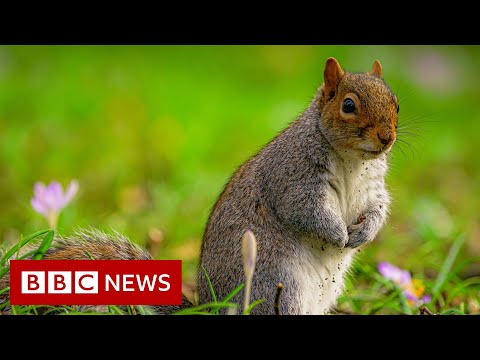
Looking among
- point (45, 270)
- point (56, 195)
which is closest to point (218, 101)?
point (56, 195)

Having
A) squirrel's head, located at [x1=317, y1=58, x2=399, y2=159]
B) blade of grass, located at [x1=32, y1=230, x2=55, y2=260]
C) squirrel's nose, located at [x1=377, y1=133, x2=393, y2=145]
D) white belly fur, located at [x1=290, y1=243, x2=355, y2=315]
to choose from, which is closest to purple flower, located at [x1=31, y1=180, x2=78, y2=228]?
blade of grass, located at [x1=32, y1=230, x2=55, y2=260]

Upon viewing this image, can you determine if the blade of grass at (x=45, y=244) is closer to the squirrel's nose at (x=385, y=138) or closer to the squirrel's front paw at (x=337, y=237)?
the squirrel's front paw at (x=337, y=237)

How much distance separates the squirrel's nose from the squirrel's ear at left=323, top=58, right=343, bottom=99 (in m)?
0.38

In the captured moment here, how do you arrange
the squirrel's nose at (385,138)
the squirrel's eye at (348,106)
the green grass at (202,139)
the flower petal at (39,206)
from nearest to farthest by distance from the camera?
1. the squirrel's nose at (385,138)
2. the squirrel's eye at (348,106)
3. the flower petal at (39,206)
4. the green grass at (202,139)

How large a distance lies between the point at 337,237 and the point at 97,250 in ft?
3.57

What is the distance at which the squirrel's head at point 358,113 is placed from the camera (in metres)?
3.30

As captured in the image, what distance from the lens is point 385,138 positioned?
3.26 meters

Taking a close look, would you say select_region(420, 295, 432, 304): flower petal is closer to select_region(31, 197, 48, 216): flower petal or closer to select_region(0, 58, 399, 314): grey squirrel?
select_region(0, 58, 399, 314): grey squirrel

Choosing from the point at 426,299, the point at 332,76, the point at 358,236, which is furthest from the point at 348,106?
the point at 426,299

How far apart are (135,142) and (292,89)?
97.6 inches

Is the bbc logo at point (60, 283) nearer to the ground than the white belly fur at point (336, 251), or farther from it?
nearer to the ground

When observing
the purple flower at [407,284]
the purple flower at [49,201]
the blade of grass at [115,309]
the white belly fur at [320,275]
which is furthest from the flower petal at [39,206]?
the purple flower at [407,284]

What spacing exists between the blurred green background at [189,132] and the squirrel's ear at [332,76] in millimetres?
411

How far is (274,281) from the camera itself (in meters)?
3.40
